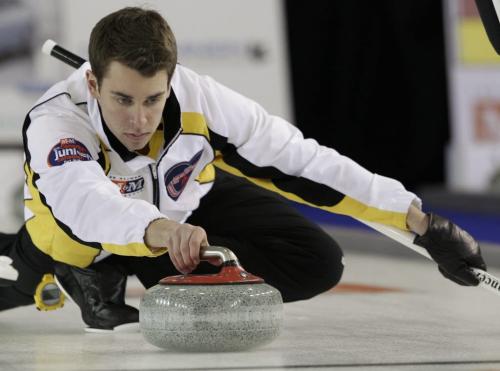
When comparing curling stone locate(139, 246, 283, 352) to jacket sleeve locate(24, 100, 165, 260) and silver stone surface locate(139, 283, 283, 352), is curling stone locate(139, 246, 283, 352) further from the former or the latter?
jacket sleeve locate(24, 100, 165, 260)

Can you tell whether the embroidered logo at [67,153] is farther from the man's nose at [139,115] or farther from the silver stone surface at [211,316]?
the silver stone surface at [211,316]

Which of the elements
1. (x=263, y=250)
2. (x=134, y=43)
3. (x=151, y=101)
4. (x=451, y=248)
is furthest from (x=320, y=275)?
(x=134, y=43)

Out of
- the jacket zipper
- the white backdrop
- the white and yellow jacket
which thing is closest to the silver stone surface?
the white and yellow jacket

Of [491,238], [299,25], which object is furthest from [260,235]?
[299,25]

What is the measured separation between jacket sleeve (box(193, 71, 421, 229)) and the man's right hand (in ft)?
2.31

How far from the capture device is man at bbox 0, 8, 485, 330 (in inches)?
114

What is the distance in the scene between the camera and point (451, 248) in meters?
3.17

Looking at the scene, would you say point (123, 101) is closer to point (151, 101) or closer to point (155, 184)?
point (151, 101)

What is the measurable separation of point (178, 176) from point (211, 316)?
2.34 ft

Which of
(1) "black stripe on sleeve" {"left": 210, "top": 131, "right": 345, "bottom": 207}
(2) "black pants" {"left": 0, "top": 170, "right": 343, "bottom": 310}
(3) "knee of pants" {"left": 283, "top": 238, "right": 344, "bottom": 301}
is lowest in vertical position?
(3) "knee of pants" {"left": 283, "top": 238, "right": 344, "bottom": 301}

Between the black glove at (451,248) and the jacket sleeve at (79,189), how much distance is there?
0.76 metres

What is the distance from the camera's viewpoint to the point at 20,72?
7.44 meters

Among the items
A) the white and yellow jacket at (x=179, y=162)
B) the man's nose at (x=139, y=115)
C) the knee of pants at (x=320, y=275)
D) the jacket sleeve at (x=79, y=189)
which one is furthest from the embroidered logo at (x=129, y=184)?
the knee of pants at (x=320, y=275)

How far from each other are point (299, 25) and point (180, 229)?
19.9 feet
